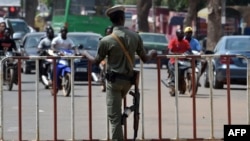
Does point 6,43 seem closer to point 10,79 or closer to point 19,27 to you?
point 10,79

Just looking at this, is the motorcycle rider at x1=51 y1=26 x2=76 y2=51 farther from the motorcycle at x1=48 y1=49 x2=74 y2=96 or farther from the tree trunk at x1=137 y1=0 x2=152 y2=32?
the tree trunk at x1=137 y1=0 x2=152 y2=32

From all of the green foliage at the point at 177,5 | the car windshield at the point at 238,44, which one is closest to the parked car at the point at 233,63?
the car windshield at the point at 238,44

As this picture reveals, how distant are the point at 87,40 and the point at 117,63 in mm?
19254

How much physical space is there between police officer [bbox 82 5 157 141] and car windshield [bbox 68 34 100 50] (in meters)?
18.5

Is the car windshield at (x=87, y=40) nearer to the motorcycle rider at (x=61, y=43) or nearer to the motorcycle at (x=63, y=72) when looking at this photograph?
the motorcycle rider at (x=61, y=43)

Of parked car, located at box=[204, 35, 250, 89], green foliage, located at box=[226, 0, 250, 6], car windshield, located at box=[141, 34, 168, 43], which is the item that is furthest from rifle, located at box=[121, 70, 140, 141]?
green foliage, located at box=[226, 0, 250, 6]

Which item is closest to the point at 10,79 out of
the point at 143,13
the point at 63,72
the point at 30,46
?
the point at 63,72

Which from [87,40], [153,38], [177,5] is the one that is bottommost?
[153,38]

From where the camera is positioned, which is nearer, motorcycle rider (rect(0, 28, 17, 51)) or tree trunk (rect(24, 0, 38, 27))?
motorcycle rider (rect(0, 28, 17, 51))

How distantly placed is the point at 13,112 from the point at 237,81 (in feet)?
32.8

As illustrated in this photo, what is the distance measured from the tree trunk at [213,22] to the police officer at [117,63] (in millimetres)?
32492

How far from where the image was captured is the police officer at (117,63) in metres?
12.2

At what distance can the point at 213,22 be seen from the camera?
4578 centimetres

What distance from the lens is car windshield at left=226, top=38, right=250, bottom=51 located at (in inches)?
1056
